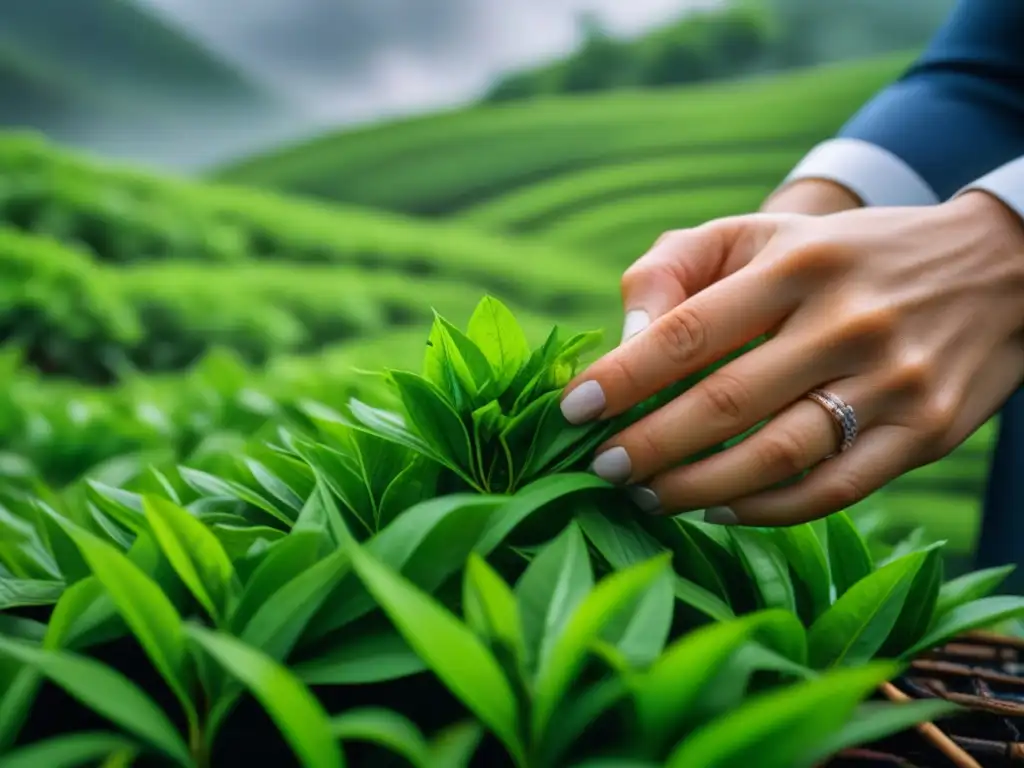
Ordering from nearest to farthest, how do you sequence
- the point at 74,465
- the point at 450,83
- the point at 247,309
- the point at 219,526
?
the point at 219,526 → the point at 74,465 → the point at 247,309 → the point at 450,83

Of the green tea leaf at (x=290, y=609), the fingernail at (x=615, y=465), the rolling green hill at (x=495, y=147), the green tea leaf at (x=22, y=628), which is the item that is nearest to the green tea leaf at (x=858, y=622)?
the fingernail at (x=615, y=465)

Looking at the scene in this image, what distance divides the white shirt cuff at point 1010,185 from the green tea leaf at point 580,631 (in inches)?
16.5

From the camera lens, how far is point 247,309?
2.37 m

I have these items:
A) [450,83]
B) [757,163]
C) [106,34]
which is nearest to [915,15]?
[757,163]

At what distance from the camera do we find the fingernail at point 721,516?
0.46m

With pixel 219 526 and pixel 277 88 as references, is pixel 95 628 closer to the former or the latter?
pixel 219 526

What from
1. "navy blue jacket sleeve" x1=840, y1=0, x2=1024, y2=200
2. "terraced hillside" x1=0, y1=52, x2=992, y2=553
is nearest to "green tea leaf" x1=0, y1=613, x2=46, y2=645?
"navy blue jacket sleeve" x1=840, y1=0, x2=1024, y2=200

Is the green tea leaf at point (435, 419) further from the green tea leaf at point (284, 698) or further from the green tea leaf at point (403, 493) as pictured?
the green tea leaf at point (284, 698)

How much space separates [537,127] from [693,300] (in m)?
3.30

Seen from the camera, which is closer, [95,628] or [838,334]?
[95,628]

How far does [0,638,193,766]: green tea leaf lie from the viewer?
30 centimetres

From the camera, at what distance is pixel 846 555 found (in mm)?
475

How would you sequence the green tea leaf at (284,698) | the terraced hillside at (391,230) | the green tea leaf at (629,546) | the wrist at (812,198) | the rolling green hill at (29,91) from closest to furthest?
1. the green tea leaf at (284,698)
2. the green tea leaf at (629,546)
3. the wrist at (812,198)
4. the terraced hillside at (391,230)
5. the rolling green hill at (29,91)

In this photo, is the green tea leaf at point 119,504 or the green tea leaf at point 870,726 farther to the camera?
the green tea leaf at point 119,504
